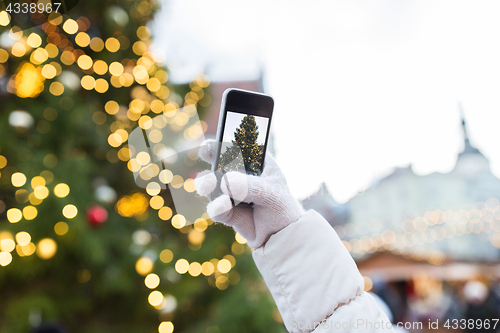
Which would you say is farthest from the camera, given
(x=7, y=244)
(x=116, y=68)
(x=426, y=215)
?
(x=426, y=215)

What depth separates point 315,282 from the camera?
389mm

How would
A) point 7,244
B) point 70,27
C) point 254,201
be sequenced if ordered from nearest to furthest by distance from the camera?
point 254,201
point 7,244
point 70,27

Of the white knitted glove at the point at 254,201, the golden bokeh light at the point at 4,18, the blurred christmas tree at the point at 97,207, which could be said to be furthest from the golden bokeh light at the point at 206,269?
the golden bokeh light at the point at 4,18

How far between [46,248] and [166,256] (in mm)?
402

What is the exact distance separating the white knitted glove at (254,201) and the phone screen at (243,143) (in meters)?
0.02

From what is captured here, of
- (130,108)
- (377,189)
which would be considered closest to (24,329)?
(130,108)

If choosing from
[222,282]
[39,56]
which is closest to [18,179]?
[39,56]

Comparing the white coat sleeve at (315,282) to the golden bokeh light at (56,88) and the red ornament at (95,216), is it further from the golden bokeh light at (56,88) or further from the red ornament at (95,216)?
the golden bokeh light at (56,88)

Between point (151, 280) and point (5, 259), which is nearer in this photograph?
point (5, 259)

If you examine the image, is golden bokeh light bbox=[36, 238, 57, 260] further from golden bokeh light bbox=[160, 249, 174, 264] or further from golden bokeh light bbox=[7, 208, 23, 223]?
golden bokeh light bbox=[160, 249, 174, 264]

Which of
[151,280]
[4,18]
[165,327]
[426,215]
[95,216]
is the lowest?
[426,215]

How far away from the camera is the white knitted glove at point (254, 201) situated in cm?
35

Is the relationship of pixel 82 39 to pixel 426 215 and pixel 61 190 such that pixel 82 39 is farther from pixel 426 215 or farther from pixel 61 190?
pixel 426 215

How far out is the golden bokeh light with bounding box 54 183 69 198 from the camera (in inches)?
36.0
